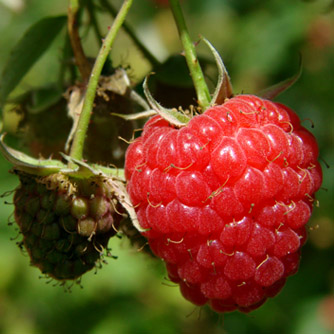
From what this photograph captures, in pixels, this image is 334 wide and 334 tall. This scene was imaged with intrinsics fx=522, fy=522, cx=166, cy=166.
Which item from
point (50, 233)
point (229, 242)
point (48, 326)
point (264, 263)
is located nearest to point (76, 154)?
point (50, 233)

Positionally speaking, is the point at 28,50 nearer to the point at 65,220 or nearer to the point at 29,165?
the point at 29,165

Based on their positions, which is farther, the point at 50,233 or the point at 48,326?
the point at 48,326

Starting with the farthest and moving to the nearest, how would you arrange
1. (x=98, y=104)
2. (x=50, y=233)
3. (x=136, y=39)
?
(x=136, y=39) < (x=98, y=104) < (x=50, y=233)

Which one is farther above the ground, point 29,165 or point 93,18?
point 93,18

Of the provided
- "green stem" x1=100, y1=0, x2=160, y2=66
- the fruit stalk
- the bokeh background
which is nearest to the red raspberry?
the fruit stalk

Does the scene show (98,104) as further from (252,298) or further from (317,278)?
(317,278)

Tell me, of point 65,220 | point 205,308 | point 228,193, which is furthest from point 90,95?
point 205,308

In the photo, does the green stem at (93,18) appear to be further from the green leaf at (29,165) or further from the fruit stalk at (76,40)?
the green leaf at (29,165)
